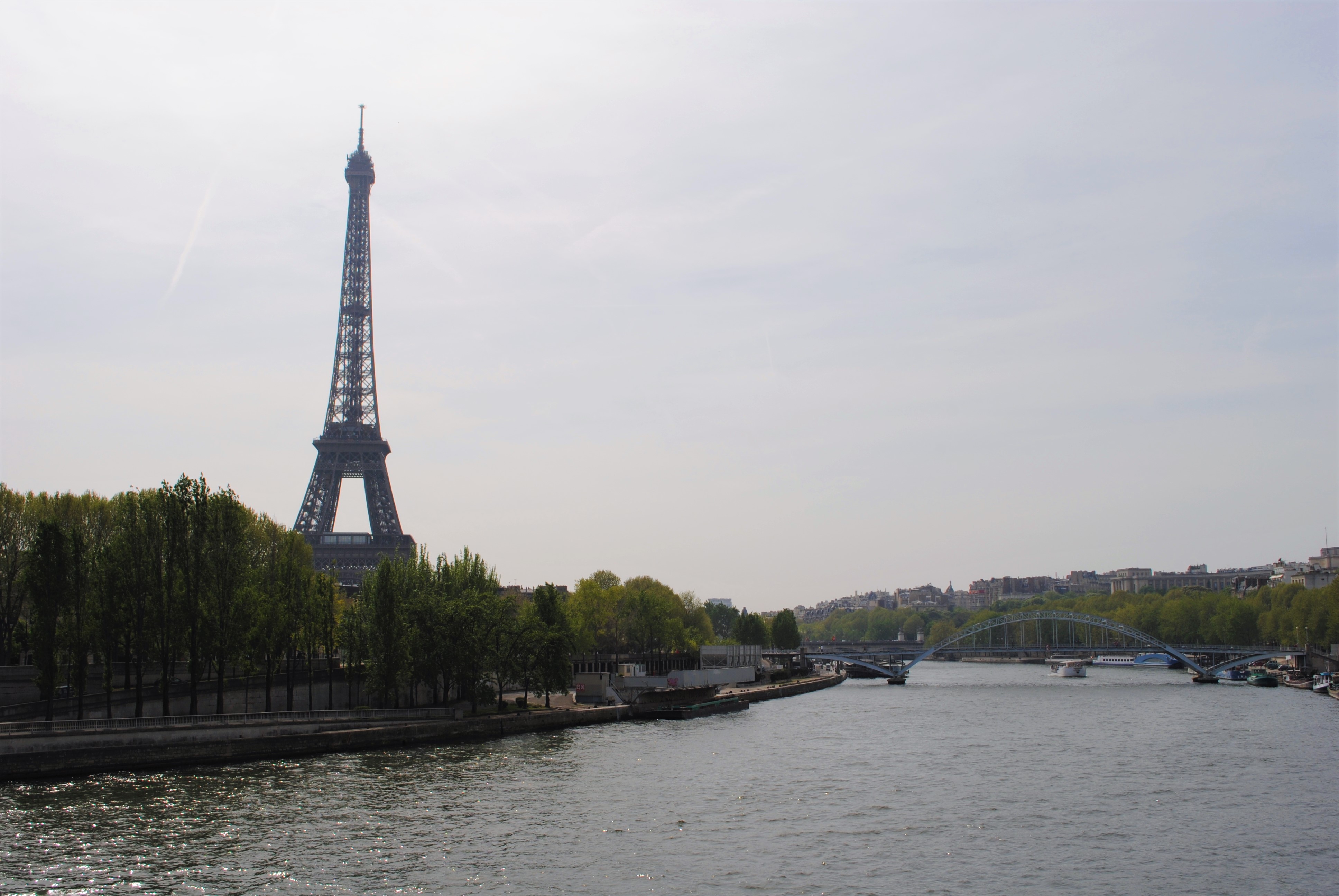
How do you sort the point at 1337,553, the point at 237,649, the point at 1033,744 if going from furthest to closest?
the point at 1337,553 → the point at 1033,744 → the point at 237,649

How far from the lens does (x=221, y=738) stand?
40.1m

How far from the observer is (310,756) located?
41719mm

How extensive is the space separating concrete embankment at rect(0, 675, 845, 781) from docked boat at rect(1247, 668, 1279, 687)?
244ft

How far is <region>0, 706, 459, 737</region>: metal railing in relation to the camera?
3634cm

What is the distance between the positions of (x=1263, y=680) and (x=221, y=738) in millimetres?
91937

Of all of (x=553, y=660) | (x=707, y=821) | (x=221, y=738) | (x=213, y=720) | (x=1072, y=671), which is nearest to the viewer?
(x=707, y=821)

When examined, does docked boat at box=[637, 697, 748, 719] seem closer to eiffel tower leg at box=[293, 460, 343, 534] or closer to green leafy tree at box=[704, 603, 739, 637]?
eiffel tower leg at box=[293, 460, 343, 534]

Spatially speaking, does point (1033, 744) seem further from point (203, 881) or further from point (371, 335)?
point (371, 335)

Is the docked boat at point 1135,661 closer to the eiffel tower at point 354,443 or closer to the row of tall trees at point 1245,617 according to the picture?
the row of tall trees at point 1245,617

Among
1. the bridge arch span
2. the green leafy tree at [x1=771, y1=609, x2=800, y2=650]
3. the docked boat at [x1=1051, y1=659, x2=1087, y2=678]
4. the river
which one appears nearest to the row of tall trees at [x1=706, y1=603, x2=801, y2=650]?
the green leafy tree at [x1=771, y1=609, x2=800, y2=650]

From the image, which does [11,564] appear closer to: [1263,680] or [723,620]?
[1263,680]

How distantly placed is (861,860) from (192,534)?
32990 mm

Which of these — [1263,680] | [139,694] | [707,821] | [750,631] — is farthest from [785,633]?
[707,821]

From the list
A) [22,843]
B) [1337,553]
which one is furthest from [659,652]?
[1337,553]
